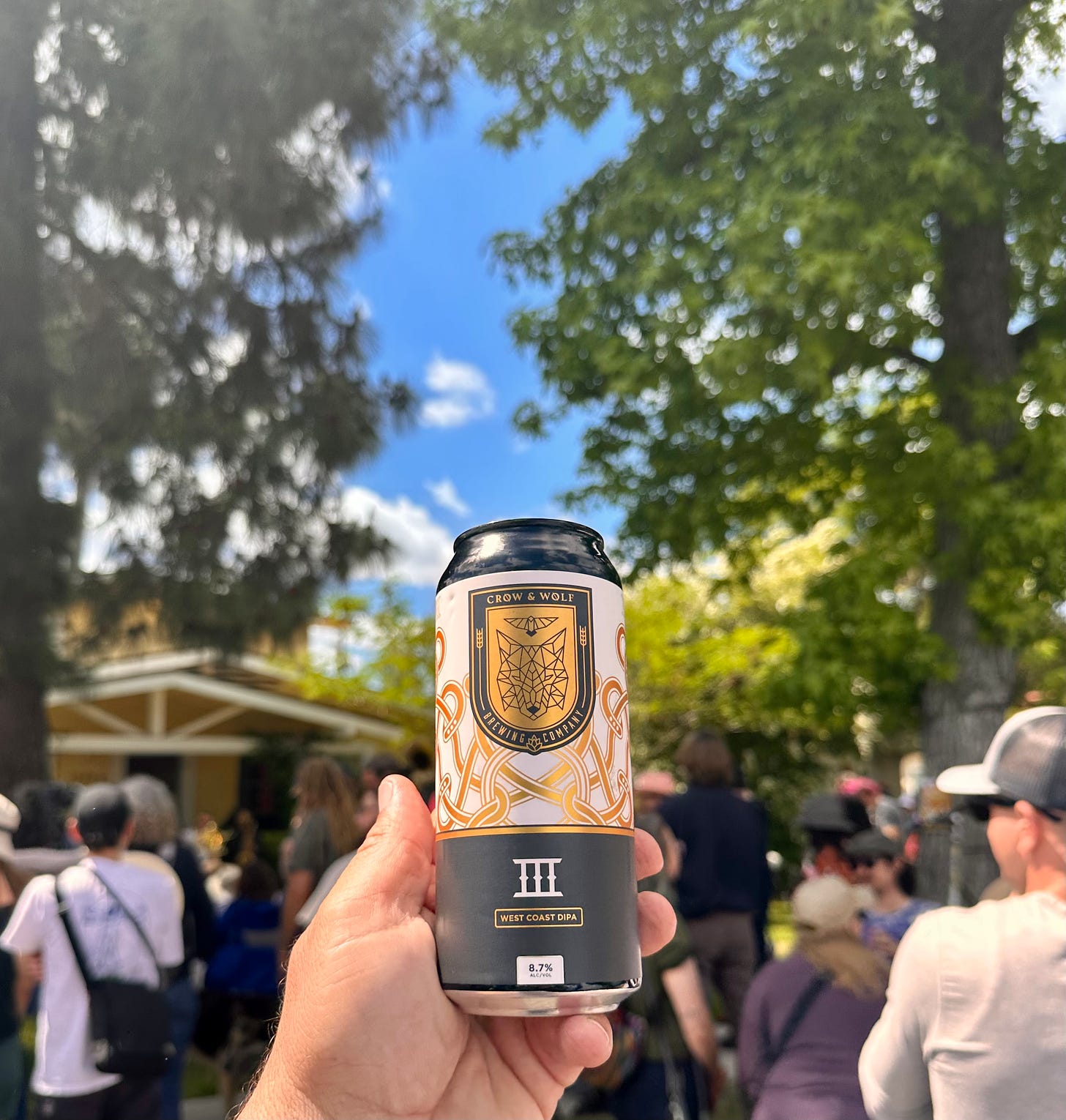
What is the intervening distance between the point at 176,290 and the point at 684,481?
19.0 feet

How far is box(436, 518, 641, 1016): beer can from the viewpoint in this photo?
1.51 meters

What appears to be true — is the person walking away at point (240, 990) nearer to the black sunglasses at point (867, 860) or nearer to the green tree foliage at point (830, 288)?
the black sunglasses at point (867, 860)

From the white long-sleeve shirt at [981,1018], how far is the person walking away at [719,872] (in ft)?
11.7

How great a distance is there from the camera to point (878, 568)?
329 inches

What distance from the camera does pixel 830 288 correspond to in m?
7.21

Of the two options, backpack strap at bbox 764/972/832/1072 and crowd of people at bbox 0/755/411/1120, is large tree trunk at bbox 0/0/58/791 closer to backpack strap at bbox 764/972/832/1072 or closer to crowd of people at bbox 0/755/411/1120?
crowd of people at bbox 0/755/411/1120

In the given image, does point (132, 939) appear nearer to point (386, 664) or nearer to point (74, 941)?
point (74, 941)

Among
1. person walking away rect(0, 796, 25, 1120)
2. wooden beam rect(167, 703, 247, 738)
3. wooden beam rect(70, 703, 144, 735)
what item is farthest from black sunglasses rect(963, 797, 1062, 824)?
wooden beam rect(167, 703, 247, 738)

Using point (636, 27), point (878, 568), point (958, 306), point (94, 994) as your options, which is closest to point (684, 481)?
point (878, 568)

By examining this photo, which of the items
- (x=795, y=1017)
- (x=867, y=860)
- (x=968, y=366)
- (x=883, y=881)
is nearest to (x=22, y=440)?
(x=968, y=366)

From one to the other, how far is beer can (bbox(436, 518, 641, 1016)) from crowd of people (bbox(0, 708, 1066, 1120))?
0.14 m

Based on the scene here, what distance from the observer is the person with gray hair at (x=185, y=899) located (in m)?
4.82

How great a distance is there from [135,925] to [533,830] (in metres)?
2.89

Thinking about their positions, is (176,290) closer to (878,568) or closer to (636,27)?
(636,27)
